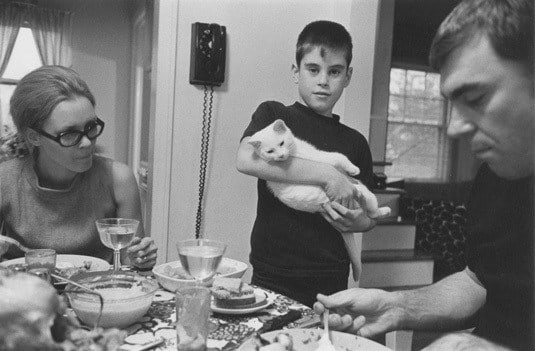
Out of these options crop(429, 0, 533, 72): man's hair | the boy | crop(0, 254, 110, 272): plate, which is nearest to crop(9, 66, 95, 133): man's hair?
crop(0, 254, 110, 272): plate

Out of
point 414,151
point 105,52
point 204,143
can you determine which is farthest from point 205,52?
point 414,151

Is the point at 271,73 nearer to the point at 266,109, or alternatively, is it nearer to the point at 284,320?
the point at 266,109

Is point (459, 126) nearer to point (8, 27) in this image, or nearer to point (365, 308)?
point (365, 308)

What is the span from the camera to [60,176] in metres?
1.30

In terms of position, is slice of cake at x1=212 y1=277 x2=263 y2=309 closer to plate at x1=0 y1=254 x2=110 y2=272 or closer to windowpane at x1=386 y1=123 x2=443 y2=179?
plate at x1=0 y1=254 x2=110 y2=272

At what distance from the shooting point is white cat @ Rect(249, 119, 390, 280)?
1187 mm

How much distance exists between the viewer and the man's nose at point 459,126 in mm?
481

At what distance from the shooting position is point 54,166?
4.20 feet

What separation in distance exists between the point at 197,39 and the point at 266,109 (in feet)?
1.81

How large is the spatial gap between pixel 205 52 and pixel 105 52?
9.72 feet

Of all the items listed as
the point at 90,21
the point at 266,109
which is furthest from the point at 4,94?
the point at 266,109

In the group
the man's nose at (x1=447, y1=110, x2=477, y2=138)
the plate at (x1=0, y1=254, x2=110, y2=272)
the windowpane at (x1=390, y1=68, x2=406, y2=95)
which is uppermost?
the windowpane at (x1=390, y1=68, x2=406, y2=95)

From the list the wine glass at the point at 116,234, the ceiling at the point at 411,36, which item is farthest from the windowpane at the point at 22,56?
the wine glass at the point at 116,234

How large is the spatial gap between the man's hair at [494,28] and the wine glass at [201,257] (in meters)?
0.49
